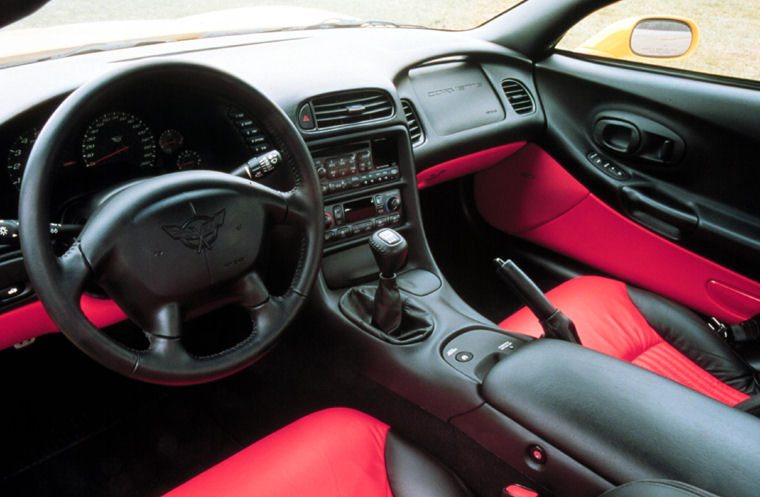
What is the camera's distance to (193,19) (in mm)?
1796

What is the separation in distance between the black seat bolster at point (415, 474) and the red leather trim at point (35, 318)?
582mm

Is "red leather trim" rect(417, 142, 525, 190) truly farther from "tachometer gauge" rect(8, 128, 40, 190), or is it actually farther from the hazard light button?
"tachometer gauge" rect(8, 128, 40, 190)

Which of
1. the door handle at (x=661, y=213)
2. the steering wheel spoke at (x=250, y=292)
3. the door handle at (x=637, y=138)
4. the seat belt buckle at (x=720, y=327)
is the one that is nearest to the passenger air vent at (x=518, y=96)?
the door handle at (x=637, y=138)

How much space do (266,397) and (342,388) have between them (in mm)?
405

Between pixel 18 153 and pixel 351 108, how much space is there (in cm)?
75

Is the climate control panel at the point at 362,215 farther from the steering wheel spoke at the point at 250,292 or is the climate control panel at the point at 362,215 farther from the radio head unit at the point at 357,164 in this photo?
the steering wheel spoke at the point at 250,292

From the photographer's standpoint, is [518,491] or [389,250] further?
[389,250]

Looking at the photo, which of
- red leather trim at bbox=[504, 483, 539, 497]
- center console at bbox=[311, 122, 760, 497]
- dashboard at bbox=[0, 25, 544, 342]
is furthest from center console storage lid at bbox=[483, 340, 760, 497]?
dashboard at bbox=[0, 25, 544, 342]

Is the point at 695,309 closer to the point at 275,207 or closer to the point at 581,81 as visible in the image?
the point at 581,81

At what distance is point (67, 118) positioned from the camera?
864mm

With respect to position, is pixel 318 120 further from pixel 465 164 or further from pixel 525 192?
pixel 525 192

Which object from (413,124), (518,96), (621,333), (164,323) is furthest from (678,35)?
(164,323)

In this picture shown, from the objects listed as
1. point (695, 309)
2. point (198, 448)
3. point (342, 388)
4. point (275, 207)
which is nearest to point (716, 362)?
point (695, 309)

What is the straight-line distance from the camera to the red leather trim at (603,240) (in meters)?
1.85
